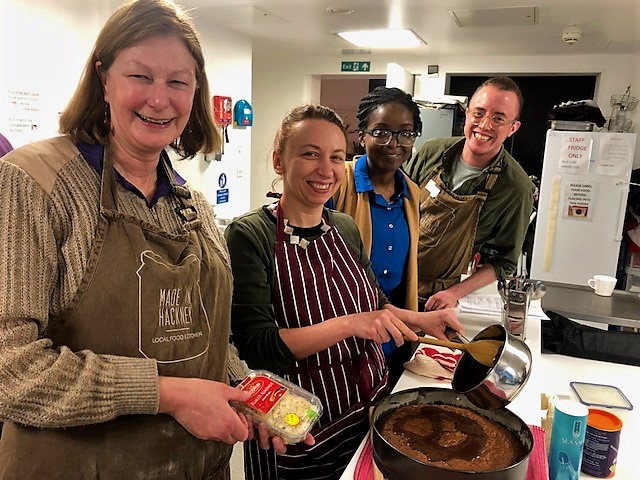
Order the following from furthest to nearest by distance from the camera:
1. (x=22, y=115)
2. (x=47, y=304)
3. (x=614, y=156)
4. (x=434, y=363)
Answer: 1. (x=614, y=156)
2. (x=22, y=115)
3. (x=434, y=363)
4. (x=47, y=304)

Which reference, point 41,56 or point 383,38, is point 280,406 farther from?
point 383,38

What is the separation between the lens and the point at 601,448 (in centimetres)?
103

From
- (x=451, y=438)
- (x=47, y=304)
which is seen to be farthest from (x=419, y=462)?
(x=47, y=304)

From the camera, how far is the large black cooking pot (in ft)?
2.62

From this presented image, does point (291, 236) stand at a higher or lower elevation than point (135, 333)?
higher

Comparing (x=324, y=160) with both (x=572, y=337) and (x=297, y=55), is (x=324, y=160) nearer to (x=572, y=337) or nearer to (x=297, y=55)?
(x=572, y=337)

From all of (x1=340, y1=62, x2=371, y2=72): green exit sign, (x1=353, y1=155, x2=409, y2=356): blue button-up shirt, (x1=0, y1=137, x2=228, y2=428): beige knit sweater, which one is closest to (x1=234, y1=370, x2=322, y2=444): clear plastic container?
(x1=0, y1=137, x2=228, y2=428): beige knit sweater

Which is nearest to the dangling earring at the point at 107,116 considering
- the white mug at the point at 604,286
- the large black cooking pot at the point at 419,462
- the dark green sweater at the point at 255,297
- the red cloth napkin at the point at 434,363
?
the dark green sweater at the point at 255,297

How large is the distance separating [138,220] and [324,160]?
0.52m

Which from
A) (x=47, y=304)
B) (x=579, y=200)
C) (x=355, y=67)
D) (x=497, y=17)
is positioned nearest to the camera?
(x=47, y=304)

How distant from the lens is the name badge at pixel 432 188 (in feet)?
7.26

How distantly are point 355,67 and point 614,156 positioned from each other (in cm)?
279

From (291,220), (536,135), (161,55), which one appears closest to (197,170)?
(291,220)

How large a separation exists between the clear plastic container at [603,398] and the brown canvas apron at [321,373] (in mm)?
482
